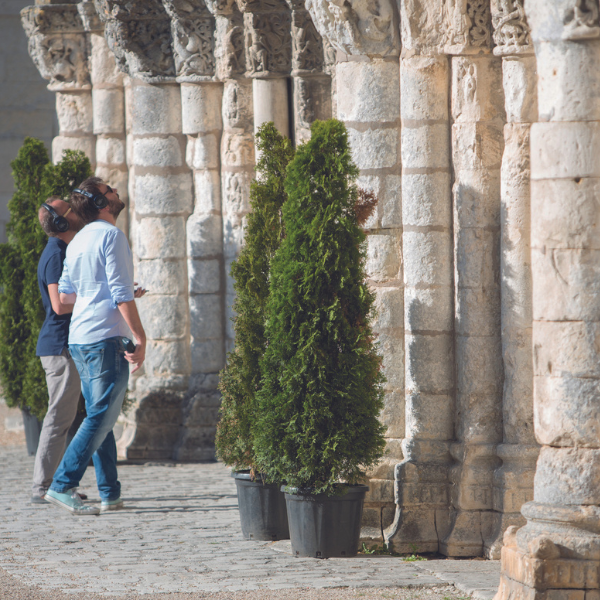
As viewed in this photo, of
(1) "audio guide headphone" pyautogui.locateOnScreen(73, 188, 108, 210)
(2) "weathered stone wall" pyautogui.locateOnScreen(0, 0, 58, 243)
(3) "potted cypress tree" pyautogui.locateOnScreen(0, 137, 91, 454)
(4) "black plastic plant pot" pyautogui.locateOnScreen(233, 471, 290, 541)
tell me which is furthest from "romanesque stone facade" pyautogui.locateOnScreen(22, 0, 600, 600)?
(2) "weathered stone wall" pyautogui.locateOnScreen(0, 0, 58, 243)

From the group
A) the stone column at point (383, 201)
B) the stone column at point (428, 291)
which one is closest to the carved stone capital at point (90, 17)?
the stone column at point (383, 201)

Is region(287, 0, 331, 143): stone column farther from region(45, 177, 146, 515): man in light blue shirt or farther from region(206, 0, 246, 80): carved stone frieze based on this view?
region(45, 177, 146, 515): man in light blue shirt

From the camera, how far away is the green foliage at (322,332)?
6.37 m

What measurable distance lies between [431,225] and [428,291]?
0.37 meters

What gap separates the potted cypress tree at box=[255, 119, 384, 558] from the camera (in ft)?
20.9

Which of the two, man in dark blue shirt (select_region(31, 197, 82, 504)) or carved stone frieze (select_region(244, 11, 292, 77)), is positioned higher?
carved stone frieze (select_region(244, 11, 292, 77))

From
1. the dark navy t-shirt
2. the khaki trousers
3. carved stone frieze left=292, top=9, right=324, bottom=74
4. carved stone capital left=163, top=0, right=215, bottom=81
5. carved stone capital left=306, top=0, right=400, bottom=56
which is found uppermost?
carved stone capital left=163, top=0, right=215, bottom=81

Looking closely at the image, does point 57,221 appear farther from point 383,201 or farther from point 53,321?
point 383,201

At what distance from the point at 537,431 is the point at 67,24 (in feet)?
25.7

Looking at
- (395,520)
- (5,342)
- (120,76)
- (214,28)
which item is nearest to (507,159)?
(395,520)

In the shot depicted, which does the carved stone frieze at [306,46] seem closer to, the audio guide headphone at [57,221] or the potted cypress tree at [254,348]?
the potted cypress tree at [254,348]

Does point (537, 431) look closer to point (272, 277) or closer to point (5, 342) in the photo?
point (272, 277)

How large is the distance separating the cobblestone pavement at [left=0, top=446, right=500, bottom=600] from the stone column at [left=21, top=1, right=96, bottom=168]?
476 centimetres

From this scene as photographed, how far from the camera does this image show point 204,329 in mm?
10531
